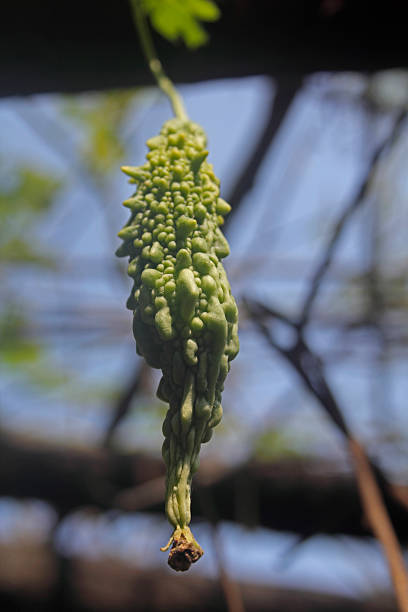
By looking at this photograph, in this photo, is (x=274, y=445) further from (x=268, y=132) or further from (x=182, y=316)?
(x=182, y=316)

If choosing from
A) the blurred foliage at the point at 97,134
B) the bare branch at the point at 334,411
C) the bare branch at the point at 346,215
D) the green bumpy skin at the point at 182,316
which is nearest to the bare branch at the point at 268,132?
the bare branch at the point at 346,215

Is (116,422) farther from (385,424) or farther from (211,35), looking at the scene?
(211,35)

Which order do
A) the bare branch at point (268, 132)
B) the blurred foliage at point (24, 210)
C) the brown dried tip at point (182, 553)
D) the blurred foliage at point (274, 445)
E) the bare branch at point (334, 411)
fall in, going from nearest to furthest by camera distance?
1. the brown dried tip at point (182, 553)
2. the bare branch at point (334, 411)
3. the bare branch at point (268, 132)
4. the blurred foliage at point (274, 445)
5. the blurred foliage at point (24, 210)

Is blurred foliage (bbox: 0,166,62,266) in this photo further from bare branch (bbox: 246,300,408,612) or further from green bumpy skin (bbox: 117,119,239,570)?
green bumpy skin (bbox: 117,119,239,570)

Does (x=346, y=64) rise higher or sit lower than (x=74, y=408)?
higher

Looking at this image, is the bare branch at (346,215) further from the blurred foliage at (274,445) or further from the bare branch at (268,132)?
the blurred foliage at (274,445)

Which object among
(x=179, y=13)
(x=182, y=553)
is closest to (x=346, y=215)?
(x=179, y=13)

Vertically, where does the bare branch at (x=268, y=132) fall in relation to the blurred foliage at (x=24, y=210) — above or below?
below

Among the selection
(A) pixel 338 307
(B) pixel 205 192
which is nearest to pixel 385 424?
(A) pixel 338 307
